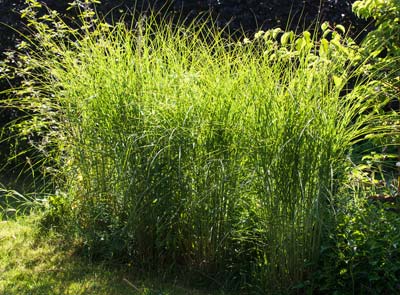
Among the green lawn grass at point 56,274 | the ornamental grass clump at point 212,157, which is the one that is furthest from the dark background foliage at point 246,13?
the ornamental grass clump at point 212,157

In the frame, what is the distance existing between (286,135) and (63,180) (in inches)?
85.9

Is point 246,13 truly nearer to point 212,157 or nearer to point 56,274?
point 212,157

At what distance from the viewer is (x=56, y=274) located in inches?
171

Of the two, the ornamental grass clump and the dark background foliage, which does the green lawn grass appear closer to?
the ornamental grass clump

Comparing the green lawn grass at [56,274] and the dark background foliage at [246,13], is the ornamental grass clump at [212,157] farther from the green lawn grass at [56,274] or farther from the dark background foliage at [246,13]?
the dark background foliage at [246,13]

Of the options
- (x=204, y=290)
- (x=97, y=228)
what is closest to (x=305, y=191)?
(x=204, y=290)

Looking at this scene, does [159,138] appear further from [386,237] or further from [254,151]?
[386,237]

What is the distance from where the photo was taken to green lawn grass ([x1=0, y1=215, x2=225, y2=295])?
406 centimetres

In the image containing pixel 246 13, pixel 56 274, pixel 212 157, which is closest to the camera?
pixel 212 157

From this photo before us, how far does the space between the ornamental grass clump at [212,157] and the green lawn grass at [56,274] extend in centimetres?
16

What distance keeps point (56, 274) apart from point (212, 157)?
4.67ft

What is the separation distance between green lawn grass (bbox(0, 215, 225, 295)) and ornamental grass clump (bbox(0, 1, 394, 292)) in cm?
16

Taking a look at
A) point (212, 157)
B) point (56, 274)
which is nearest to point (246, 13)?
point (212, 157)

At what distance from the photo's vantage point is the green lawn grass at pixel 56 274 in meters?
4.06
